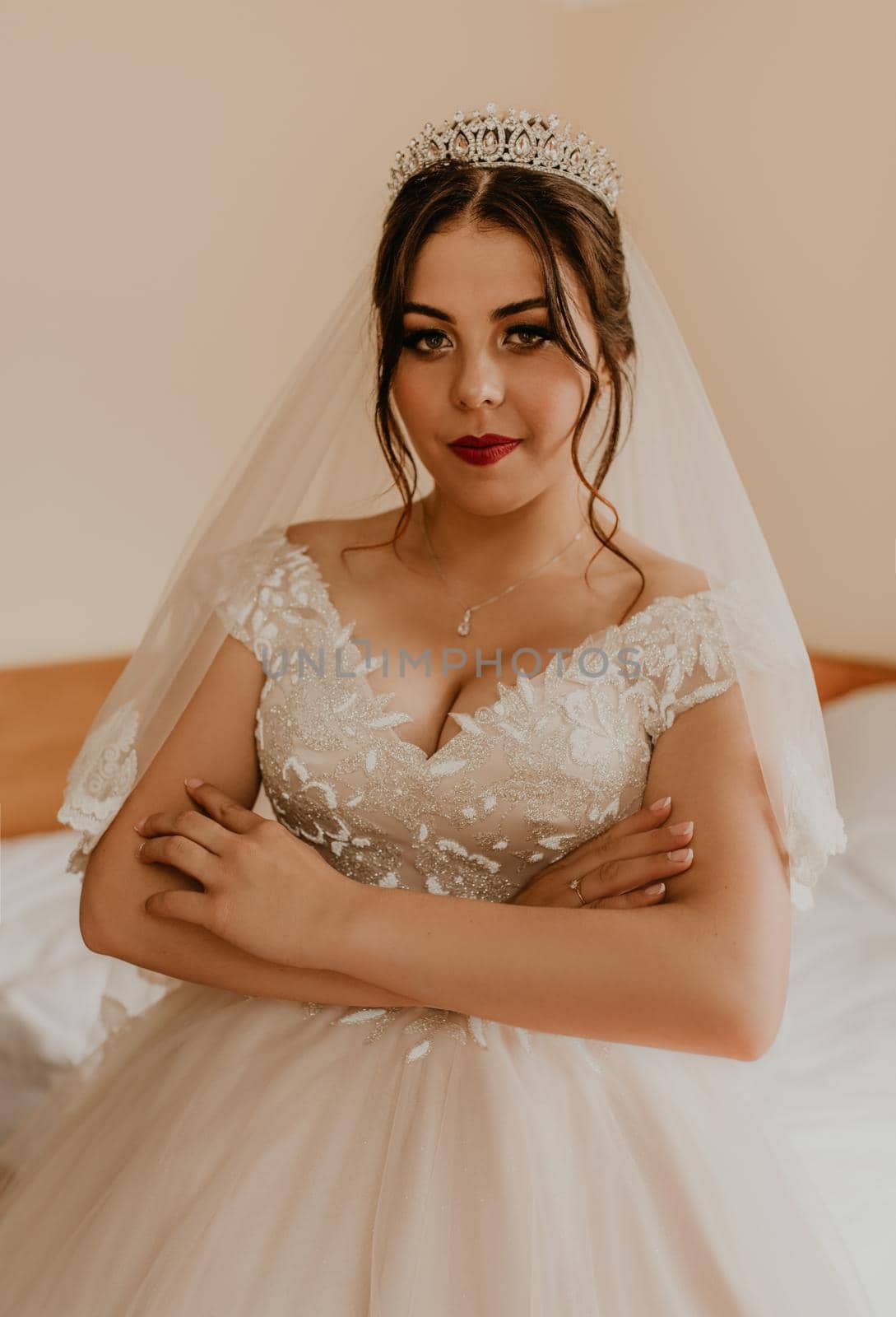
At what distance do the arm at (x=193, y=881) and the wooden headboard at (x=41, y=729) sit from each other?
1.18 metres

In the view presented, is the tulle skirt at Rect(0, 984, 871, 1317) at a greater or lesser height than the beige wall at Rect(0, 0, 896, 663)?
lesser

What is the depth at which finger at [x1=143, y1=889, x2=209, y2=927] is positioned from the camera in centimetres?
129

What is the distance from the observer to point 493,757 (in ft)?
4.68

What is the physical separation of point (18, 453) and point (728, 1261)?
2112mm

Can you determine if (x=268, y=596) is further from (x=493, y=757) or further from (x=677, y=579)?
(x=677, y=579)

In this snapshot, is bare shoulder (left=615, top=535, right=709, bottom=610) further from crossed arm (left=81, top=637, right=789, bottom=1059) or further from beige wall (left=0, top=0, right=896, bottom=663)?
beige wall (left=0, top=0, right=896, bottom=663)

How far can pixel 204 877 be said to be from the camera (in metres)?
1.30

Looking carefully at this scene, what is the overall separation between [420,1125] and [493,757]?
44 centimetres

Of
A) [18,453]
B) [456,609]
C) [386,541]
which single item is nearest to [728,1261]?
[456,609]

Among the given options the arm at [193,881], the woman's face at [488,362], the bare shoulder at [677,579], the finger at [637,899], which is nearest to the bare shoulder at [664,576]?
the bare shoulder at [677,579]

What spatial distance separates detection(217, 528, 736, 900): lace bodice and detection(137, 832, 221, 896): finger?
19 centimetres

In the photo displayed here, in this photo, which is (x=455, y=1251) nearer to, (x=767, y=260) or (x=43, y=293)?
(x=43, y=293)

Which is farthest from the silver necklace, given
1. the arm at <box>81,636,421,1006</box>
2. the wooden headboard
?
the wooden headboard

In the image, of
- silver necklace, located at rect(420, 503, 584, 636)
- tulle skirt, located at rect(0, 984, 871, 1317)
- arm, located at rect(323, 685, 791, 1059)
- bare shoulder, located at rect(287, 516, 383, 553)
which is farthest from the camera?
bare shoulder, located at rect(287, 516, 383, 553)
